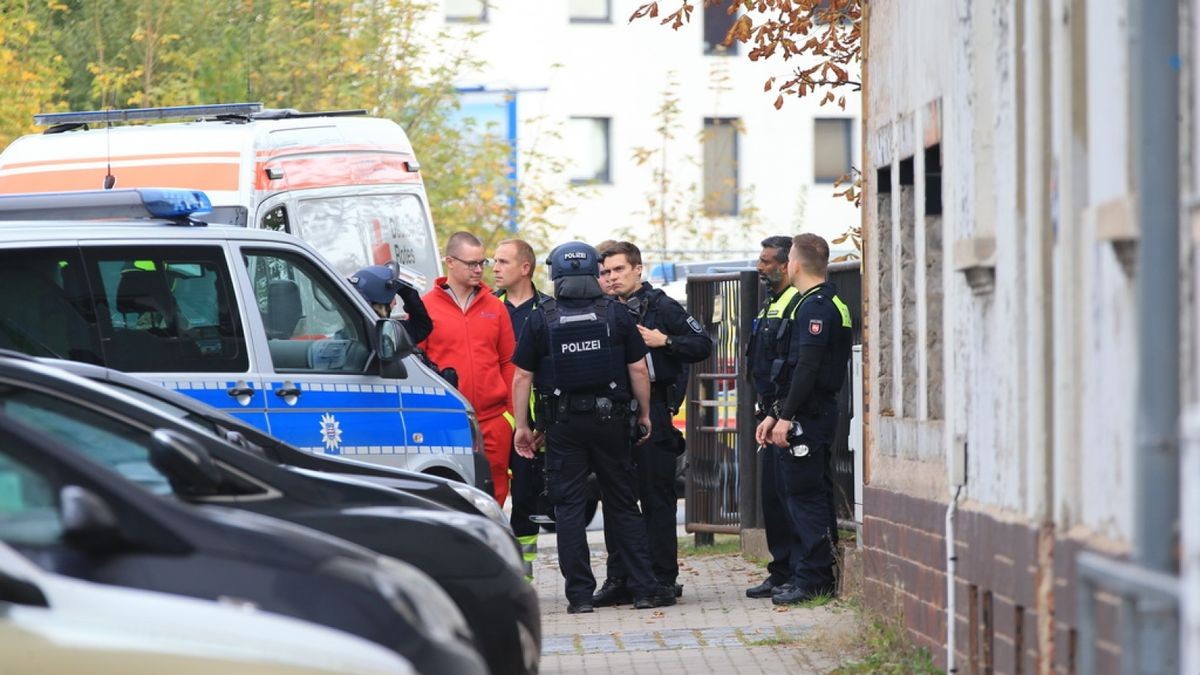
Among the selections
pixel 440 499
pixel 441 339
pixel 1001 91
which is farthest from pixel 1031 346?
pixel 441 339

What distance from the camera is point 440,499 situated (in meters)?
7.75

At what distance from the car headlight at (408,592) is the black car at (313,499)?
835 millimetres

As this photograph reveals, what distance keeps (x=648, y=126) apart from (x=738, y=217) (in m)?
3.36

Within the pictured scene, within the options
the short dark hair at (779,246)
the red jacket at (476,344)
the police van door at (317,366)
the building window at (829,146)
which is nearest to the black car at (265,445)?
the police van door at (317,366)

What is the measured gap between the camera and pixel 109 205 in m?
10.5

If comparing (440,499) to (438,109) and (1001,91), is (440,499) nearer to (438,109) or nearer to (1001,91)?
(1001,91)

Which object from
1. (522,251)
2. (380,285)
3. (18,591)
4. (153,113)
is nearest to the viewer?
(18,591)

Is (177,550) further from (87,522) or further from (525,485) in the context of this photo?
(525,485)

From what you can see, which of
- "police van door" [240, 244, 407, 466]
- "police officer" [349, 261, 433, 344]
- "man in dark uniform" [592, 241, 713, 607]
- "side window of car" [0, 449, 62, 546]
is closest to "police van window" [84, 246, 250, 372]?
"police van door" [240, 244, 407, 466]

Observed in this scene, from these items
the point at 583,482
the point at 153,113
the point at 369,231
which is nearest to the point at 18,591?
the point at 583,482

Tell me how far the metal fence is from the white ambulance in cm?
214

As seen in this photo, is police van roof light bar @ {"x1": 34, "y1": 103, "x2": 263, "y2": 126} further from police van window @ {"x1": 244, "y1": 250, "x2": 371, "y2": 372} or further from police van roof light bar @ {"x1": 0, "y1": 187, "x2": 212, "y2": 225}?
police van window @ {"x1": 244, "y1": 250, "x2": 371, "y2": 372}

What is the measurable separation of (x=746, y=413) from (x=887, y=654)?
5114 millimetres

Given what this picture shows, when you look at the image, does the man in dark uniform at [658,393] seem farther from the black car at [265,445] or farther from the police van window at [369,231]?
the black car at [265,445]
